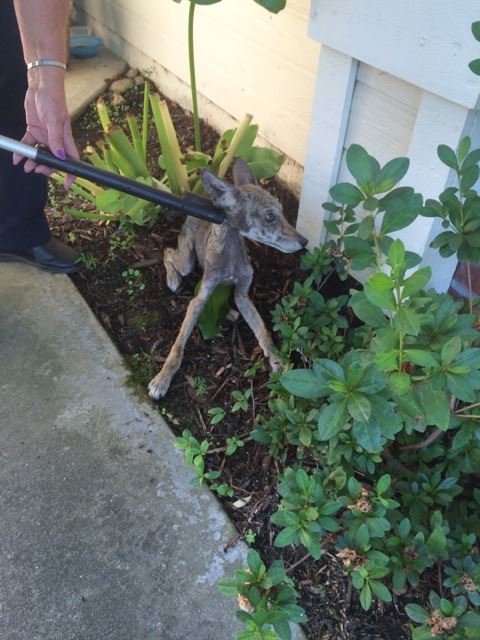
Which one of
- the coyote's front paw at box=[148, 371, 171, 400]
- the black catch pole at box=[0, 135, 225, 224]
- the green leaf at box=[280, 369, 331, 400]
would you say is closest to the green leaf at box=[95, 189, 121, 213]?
the black catch pole at box=[0, 135, 225, 224]

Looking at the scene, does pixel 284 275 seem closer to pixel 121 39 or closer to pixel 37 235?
pixel 37 235

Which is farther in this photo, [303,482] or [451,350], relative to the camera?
[303,482]

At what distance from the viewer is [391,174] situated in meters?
1.40

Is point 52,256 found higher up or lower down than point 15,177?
lower down

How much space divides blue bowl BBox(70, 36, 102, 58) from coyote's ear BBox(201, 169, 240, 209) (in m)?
3.03

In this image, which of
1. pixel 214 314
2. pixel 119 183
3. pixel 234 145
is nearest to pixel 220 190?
pixel 119 183

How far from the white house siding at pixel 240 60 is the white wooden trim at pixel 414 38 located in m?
0.60

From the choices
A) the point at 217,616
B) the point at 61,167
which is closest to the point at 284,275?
the point at 61,167

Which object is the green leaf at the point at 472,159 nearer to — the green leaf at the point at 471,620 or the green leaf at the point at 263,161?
the green leaf at the point at 471,620

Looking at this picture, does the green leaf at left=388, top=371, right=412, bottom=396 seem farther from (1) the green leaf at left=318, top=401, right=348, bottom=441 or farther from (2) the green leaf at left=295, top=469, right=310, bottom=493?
(2) the green leaf at left=295, top=469, right=310, bottom=493

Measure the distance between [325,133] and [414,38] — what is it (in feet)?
2.19

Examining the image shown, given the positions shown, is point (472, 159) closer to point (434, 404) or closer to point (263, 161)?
point (434, 404)

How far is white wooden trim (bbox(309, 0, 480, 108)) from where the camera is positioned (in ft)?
5.44

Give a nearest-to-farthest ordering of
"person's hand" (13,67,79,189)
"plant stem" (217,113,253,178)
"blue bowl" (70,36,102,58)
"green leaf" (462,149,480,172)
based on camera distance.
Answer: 1. "green leaf" (462,149,480,172)
2. "person's hand" (13,67,79,189)
3. "plant stem" (217,113,253,178)
4. "blue bowl" (70,36,102,58)
